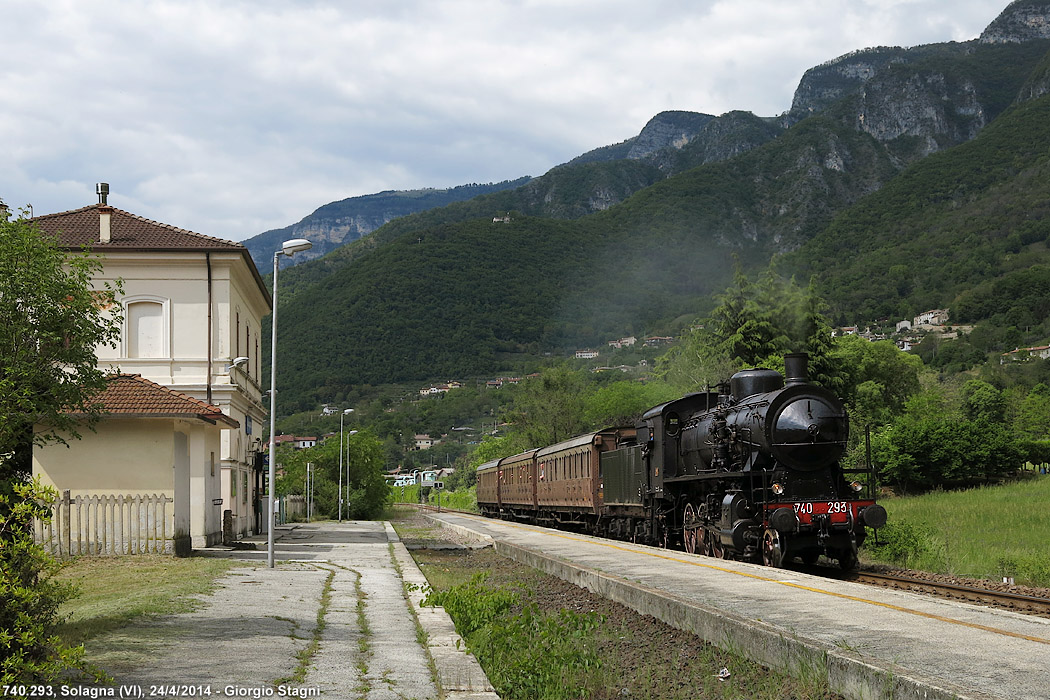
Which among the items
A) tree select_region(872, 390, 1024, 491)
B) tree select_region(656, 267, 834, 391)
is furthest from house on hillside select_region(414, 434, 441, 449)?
tree select_region(872, 390, 1024, 491)

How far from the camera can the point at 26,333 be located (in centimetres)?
777

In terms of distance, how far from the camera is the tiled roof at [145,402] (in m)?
19.7

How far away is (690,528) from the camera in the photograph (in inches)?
787

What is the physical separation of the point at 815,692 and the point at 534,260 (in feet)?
460

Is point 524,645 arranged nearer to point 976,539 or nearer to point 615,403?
point 976,539

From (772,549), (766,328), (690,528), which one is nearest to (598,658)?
(772,549)

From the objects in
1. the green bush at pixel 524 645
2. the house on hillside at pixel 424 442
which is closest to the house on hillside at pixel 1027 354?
the house on hillside at pixel 424 442

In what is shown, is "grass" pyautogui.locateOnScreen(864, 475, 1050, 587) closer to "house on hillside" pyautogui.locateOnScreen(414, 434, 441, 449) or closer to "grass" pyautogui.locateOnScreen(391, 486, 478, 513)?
"grass" pyautogui.locateOnScreen(391, 486, 478, 513)

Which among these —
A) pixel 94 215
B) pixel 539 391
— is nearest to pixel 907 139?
pixel 539 391

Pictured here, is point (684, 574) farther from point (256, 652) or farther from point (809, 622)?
point (256, 652)

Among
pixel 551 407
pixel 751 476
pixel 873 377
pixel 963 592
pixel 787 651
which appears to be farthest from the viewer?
pixel 551 407

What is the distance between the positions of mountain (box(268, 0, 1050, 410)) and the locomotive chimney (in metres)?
99.7

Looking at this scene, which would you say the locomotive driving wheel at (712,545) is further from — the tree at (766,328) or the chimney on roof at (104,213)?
the tree at (766,328)

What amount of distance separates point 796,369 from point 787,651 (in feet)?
32.5
